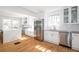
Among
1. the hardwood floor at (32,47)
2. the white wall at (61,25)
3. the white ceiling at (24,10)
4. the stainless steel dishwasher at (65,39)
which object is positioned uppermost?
the white ceiling at (24,10)

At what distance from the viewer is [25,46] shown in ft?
5.30

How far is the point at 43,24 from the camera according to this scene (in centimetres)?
163

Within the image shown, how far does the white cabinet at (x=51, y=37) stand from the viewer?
1618 millimetres

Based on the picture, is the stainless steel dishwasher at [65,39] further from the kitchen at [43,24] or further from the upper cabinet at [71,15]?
the upper cabinet at [71,15]

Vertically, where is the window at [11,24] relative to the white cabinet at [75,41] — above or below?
above

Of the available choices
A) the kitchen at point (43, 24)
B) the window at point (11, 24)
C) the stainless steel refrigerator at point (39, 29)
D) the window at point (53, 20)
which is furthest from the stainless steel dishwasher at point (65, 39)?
the window at point (11, 24)

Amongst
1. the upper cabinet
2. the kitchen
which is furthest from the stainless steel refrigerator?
the upper cabinet

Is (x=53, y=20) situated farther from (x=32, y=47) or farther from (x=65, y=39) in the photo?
(x=32, y=47)

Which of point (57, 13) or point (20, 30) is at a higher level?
point (57, 13)

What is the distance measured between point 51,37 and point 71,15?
570mm

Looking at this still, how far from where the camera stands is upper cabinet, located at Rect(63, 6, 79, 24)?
5.08 feet
